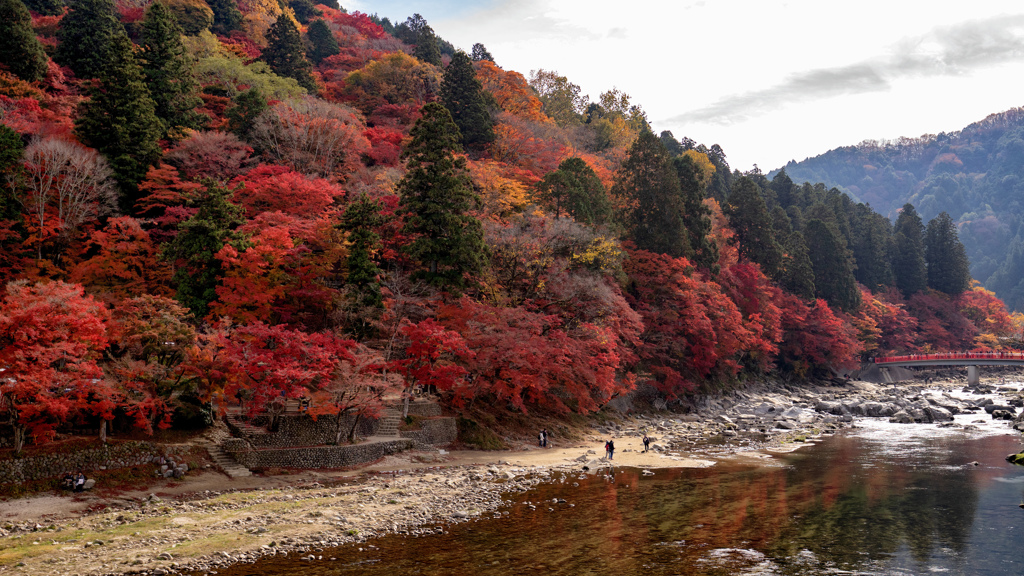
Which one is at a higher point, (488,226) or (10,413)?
(488,226)

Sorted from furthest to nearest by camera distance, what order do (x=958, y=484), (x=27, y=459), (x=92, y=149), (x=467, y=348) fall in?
(x=92, y=149)
(x=467, y=348)
(x=958, y=484)
(x=27, y=459)

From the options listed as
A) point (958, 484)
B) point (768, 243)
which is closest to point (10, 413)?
point (958, 484)

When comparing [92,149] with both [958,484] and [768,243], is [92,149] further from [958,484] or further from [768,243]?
[768,243]

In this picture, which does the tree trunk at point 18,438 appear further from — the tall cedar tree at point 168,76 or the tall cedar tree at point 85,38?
the tall cedar tree at point 85,38

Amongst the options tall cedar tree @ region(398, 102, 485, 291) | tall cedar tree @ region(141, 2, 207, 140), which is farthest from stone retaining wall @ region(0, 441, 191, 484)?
tall cedar tree @ region(141, 2, 207, 140)

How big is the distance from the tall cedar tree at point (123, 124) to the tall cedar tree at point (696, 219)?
4252cm

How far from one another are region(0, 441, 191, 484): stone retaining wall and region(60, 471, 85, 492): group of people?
57 cm

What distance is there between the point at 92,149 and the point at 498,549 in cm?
3510

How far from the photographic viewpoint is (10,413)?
2039 centimetres

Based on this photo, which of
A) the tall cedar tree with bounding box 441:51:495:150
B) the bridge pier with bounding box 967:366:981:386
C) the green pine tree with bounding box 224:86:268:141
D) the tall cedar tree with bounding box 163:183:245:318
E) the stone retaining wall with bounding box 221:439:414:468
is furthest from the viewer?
the bridge pier with bounding box 967:366:981:386

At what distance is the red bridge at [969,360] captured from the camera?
2395 inches

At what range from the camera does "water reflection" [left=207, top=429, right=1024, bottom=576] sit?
15531 mm

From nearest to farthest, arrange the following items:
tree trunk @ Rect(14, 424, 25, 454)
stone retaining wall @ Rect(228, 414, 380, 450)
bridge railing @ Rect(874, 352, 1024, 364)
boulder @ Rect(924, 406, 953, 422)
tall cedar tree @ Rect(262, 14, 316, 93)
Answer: tree trunk @ Rect(14, 424, 25, 454), stone retaining wall @ Rect(228, 414, 380, 450), boulder @ Rect(924, 406, 953, 422), bridge railing @ Rect(874, 352, 1024, 364), tall cedar tree @ Rect(262, 14, 316, 93)

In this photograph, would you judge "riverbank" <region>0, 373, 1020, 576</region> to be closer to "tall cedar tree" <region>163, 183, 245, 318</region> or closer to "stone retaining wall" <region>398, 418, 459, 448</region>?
"stone retaining wall" <region>398, 418, 459, 448</region>
